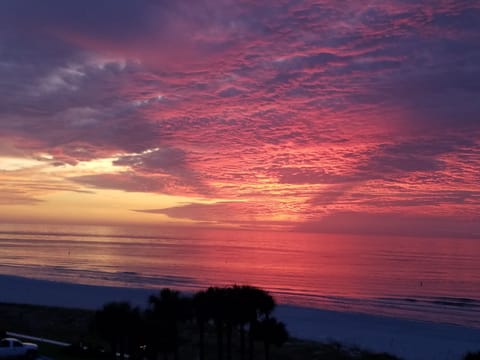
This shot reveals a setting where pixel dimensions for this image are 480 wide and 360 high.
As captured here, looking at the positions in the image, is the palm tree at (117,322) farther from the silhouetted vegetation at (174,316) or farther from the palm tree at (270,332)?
the palm tree at (270,332)

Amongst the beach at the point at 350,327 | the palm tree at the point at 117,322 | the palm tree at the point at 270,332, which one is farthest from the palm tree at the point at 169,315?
the beach at the point at 350,327

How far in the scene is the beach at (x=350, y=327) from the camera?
4272 centimetres

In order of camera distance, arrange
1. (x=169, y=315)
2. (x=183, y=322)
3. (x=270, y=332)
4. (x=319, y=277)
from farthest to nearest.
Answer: (x=319, y=277), (x=183, y=322), (x=169, y=315), (x=270, y=332)

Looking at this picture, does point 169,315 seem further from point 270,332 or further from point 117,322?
point 270,332

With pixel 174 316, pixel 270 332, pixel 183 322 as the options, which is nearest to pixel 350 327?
pixel 270 332

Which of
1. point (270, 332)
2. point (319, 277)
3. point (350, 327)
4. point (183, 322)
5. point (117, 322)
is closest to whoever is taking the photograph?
point (117, 322)

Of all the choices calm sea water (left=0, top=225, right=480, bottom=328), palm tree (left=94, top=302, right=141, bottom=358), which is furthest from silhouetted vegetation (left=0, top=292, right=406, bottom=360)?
calm sea water (left=0, top=225, right=480, bottom=328)

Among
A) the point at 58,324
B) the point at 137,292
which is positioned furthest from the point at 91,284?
the point at 58,324

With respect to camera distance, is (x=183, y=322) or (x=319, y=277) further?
(x=319, y=277)

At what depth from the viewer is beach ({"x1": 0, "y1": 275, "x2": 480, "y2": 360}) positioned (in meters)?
42.7

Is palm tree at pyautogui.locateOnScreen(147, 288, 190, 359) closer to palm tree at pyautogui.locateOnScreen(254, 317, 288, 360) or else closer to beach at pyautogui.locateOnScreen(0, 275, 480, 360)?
palm tree at pyautogui.locateOnScreen(254, 317, 288, 360)

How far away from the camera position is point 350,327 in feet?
166

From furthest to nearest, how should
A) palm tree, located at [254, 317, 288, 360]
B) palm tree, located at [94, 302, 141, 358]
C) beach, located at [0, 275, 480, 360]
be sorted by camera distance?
beach, located at [0, 275, 480, 360] < palm tree, located at [254, 317, 288, 360] < palm tree, located at [94, 302, 141, 358]

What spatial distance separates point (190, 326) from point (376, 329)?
18.7 meters
